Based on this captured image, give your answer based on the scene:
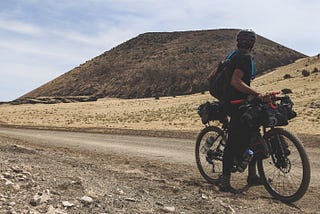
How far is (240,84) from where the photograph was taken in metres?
5.91

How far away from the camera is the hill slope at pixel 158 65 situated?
101375mm

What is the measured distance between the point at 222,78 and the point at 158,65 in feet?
347

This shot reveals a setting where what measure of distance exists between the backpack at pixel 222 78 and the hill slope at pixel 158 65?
90.3 m

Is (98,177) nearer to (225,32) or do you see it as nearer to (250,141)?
(250,141)

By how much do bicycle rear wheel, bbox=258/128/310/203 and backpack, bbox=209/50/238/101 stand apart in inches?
35.0

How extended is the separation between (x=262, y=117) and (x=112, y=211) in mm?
2491

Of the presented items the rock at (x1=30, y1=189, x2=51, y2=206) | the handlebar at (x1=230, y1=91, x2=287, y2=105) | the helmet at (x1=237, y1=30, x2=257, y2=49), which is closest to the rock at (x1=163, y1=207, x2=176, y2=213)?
the rock at (x1=30, y1=189, x2=51, y2=206)

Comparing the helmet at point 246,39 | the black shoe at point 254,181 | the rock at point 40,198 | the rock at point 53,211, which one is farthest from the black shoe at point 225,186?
the rock at point 53,211

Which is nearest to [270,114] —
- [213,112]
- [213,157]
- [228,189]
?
[213,112]

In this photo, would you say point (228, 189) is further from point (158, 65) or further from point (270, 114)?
point (158, 65)

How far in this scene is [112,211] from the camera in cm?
440

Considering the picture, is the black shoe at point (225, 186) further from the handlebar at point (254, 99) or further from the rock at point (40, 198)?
the rock at point (40, 198)

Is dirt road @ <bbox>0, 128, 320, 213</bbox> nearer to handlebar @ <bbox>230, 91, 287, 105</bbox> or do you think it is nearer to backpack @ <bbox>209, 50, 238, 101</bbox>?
handlebar @ <bbox>230, 91, 287, 105</bbox>

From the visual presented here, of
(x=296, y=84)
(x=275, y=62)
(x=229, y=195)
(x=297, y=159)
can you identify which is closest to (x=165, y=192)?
(x=229, y=195)
